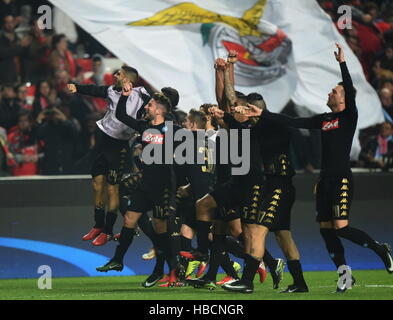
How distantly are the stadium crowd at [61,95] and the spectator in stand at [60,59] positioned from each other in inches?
0.6

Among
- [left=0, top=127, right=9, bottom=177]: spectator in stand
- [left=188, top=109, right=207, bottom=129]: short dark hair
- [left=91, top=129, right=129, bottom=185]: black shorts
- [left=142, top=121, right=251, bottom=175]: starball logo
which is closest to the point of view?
[left=142, top=121, right=251, bottom=175]: starball logo

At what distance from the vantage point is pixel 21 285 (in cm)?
1310

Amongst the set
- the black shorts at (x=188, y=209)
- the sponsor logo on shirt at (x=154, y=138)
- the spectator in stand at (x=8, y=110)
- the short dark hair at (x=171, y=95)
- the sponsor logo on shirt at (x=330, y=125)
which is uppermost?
the sponsor logo on shirt at (x=330, y=125)

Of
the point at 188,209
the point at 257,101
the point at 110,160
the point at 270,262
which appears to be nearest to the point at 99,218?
the point at 110,160

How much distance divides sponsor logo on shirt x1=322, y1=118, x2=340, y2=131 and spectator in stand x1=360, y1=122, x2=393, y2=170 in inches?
241

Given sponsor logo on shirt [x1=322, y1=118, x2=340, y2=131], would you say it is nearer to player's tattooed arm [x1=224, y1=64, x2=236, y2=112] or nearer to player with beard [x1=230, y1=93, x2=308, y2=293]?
player with beard [x1=230, y1=93, x2=308, y2=293]

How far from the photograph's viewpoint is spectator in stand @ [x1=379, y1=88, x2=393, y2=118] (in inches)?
758

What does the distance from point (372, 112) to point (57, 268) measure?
6.78 metres

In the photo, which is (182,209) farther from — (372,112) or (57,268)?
(372,112)

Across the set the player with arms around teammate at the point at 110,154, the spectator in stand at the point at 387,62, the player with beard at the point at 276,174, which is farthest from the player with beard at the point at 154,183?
the spectator in stand at the point at 387,62

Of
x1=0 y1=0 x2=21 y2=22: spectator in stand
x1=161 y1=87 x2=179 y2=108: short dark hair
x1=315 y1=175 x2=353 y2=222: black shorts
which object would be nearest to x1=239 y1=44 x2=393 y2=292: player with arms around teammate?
x1=315 y1=175 x2=353 y2=222: black shorts

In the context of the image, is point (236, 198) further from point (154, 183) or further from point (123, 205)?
point (123, 205)

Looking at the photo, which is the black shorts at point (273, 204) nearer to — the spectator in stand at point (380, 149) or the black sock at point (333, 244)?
the black sock at point (333, 244)

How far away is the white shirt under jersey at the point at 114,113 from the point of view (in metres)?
13.3
